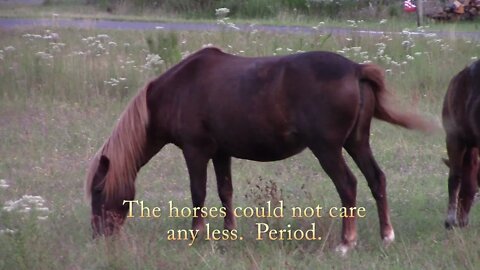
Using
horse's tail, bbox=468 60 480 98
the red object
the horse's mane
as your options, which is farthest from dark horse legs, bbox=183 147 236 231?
the red object

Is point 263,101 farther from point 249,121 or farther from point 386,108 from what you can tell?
point 386,108

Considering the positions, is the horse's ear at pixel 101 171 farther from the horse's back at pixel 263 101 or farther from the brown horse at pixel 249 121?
the horse's back at pixel 263 101

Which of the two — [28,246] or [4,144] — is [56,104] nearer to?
[4,144]

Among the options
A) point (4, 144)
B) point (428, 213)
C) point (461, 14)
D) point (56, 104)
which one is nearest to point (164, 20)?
point (461, 14)

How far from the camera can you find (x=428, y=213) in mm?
7312

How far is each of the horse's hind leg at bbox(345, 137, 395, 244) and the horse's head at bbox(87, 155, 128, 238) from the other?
5.93 feet

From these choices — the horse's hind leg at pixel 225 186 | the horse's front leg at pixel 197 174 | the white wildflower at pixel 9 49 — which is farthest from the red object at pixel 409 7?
the horse's front leg at pixel 197 174

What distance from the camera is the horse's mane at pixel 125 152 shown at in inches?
254

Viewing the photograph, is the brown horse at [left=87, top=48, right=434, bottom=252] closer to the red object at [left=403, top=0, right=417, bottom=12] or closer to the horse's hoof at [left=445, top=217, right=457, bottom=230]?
the horse's hoof at [left=445, top=217, right=457, bottom=230]

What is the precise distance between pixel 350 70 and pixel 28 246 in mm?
2556

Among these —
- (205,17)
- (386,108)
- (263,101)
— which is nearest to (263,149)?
(263,101)

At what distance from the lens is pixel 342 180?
6168 mm

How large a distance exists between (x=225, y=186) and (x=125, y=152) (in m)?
0.87

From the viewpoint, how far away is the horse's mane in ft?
21.2
